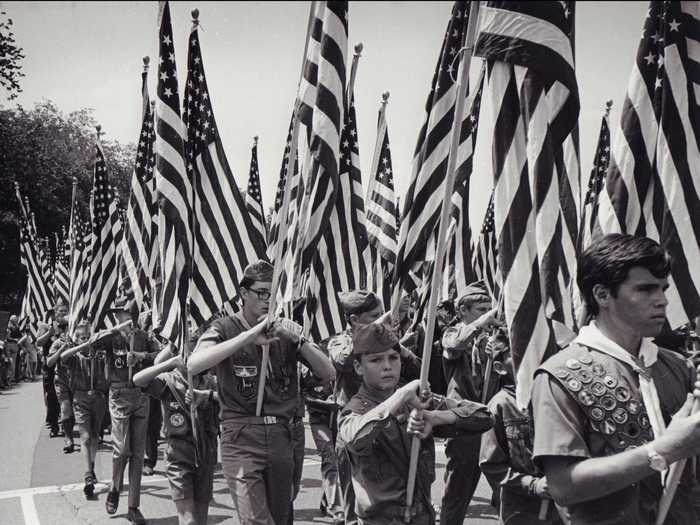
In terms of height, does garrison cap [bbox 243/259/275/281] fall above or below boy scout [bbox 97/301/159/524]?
above

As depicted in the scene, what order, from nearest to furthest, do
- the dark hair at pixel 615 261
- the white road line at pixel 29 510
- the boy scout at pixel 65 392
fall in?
the dark hair at pixel 615 261
the white road line at pixel 29 510
the boy scout at pixel 65 392

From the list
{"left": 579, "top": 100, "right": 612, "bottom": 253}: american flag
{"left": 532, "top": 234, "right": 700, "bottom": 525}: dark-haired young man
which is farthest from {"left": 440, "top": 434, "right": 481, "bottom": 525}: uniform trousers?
{"left": 579, "top": 100, "right": 612, "bottom": 253}: american flag

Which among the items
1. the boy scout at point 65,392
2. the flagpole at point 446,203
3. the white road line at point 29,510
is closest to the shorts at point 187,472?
the white road line at point 29,510

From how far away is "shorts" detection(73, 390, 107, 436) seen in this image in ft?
33.0

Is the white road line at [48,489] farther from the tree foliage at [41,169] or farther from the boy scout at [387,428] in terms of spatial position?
the tree foliage at [41,169]

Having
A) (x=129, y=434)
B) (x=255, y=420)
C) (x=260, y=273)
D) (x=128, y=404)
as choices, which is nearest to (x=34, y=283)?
(x=128, y=404)

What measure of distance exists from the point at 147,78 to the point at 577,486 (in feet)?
36.5

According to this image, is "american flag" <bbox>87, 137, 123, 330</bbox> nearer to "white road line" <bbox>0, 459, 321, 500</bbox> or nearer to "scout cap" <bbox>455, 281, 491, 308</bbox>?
"white road line" <bbox>0, 459, 321, 500</bbox>

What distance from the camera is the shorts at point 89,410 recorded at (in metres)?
10.1

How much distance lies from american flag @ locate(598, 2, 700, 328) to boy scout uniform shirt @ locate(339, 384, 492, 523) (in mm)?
1693

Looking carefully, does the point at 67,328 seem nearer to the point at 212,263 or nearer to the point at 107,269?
the point at 107,269

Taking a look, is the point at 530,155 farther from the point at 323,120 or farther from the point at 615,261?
the point at 323,120

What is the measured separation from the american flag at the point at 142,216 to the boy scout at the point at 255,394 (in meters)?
5.66

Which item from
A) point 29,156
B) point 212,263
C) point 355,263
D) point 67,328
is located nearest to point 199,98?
point 212,263
